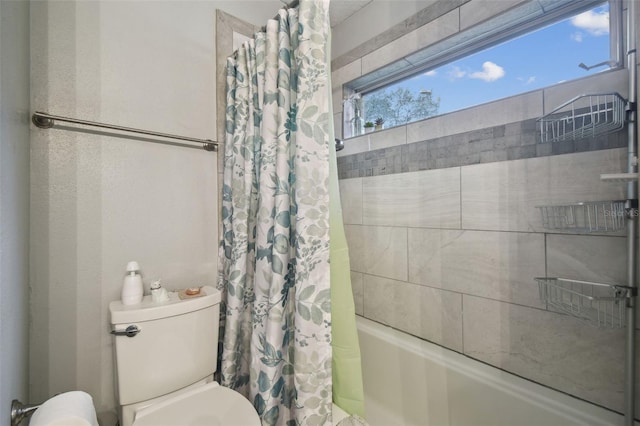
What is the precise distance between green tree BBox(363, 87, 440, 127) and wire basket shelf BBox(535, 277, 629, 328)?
1.04 metres

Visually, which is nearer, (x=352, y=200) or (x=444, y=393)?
(x=444, y=393)

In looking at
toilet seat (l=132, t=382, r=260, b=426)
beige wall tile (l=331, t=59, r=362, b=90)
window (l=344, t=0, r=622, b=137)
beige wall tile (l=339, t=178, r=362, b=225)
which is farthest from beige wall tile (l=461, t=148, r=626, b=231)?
toilet seat (l=132, t=382, r=260, b=426)

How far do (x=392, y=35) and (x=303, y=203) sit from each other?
1.38 metres

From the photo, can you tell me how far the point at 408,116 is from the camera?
5.74 ft

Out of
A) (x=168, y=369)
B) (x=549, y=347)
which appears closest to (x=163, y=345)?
(x=168, y=369)

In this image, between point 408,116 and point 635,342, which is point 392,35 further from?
point 635,342

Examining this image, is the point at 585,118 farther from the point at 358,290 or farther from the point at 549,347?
the point at 358,290

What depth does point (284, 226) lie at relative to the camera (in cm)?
112

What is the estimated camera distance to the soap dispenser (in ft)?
3.88

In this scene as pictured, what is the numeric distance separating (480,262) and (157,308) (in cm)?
148

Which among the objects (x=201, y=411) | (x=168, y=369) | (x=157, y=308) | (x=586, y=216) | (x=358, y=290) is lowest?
(x=201, y=411)

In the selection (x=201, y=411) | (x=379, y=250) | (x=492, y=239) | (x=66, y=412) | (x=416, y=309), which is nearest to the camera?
(x=66, y=412)

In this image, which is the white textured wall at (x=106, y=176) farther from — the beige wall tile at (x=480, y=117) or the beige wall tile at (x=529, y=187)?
the beige wall tile at (x=529, y=187)

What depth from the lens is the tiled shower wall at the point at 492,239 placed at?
1.08 meters
